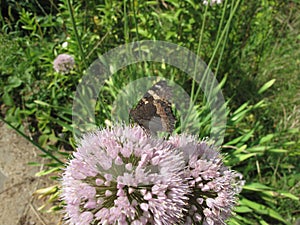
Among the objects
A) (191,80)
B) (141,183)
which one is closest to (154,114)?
(141,183)

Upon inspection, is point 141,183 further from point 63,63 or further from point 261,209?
point 63,63

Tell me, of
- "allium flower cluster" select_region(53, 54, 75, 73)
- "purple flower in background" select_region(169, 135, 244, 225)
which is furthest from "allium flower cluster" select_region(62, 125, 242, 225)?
"allium flower cluster" select_region(53, 54, 75, 73)

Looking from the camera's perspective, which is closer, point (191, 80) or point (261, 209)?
point (261, 209)

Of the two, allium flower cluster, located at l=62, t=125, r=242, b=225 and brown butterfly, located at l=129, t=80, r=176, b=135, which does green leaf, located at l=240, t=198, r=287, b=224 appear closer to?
allium flower cluster, located at l=62, t=125, r=242, b=225

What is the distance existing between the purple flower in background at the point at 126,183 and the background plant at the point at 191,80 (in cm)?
118

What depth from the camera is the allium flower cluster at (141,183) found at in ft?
3.45

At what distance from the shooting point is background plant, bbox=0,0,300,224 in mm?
2475

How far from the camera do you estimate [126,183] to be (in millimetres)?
1067

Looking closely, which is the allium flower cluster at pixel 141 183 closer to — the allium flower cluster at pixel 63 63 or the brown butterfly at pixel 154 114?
the brown butterfly at pixel 154 114

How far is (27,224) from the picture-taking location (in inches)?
94.1

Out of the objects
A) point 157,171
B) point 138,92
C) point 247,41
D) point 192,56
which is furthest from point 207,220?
point 247,41

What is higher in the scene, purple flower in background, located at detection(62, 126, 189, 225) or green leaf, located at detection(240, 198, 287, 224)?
purple flower in background, located at detection(62, 126, 189, 225)

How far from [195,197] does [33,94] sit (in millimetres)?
1956

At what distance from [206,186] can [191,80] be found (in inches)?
72.3
